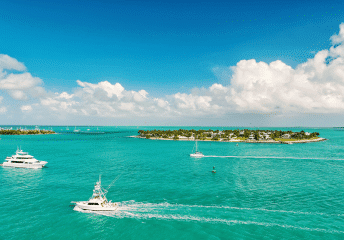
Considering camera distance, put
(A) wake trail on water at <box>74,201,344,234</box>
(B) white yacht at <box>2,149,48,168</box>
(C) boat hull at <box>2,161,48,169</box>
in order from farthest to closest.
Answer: (B) white yacht at <box>2,149,48,168</box>
(C) boat hull at <box>2,161,48,169</box>
(A) wake trail on water at <box>74,201,344,234</box>

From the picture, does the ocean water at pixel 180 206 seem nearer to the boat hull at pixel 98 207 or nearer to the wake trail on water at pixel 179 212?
the wake trail on water at pixel 179 212

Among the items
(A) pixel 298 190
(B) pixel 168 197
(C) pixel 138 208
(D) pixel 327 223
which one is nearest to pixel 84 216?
(C) pixel 138 208

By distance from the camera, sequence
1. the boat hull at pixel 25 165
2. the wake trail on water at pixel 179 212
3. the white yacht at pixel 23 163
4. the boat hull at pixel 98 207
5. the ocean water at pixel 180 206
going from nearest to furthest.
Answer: the ocean water at pixel 180 206
the wake trail on water at pixel 179 212
the boat hull at pixel 98 207
the boat hull at pixel 25 165
the white yacht at pixel 23 163

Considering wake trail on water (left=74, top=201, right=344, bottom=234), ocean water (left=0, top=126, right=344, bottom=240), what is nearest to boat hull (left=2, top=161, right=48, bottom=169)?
ocean water (left=0, top=126, right=344, bottom=240)

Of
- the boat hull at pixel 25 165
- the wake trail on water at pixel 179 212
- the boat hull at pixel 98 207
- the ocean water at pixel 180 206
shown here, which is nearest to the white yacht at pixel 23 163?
the boat hull at pixel 25 165

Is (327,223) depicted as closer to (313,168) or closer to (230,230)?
(230,230)

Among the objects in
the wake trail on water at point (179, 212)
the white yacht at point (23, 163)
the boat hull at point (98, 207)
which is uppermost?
the white yacht at point (23, 163)

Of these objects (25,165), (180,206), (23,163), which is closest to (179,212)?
(180,206)

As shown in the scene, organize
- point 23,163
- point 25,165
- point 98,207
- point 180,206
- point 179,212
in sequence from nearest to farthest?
1. point 179,212
2. point 98,207
3. point 180,206
4. point 25,165
5. point 23,163

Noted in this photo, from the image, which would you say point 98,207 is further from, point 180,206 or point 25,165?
point 25,165

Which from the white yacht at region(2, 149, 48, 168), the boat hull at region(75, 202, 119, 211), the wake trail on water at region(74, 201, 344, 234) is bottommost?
the wake trail on water at region(74, 201, 344, 234)

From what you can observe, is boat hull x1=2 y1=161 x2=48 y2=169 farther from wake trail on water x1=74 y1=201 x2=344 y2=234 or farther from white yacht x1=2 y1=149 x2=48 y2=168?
wake trail on water x1=74 y1=201 x2=344 y2=234
